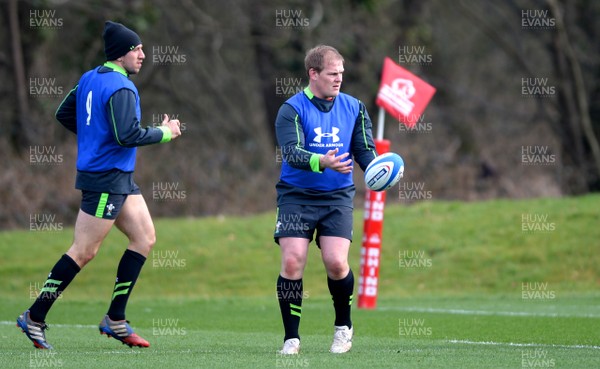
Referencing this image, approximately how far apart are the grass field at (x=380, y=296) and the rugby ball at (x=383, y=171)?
1.27 metres

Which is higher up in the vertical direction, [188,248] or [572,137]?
[572,137]

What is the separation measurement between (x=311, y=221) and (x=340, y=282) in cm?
54

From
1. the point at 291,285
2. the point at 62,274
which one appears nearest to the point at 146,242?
the point at 62,274

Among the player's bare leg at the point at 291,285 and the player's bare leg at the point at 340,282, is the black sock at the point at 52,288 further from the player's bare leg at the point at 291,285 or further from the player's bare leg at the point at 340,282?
the player's bare leg at the point at 340,282

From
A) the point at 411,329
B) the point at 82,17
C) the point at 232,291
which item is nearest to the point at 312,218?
the point at 411,329

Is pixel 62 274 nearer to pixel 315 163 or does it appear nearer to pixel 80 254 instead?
pixel 80 254

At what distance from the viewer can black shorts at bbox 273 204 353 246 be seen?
319 inches

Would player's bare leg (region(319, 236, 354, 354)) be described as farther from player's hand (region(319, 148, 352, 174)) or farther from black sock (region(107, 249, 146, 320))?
black sock (region(107, 249, 146, 320))

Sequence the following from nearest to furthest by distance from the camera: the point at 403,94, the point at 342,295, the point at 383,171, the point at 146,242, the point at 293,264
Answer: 1. the point at 383,171
2. the point at 293,264
3. the point at 342,295
4. the point at 146,242
5. the point at 403,94

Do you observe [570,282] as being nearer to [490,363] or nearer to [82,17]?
[490,363]

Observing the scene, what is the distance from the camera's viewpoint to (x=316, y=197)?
26.9ft

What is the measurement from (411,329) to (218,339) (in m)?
2.18

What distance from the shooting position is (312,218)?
813cm

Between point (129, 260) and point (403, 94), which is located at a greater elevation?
point (403, 94)
